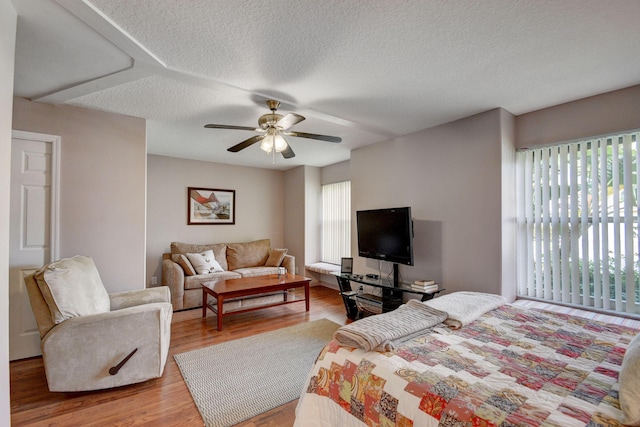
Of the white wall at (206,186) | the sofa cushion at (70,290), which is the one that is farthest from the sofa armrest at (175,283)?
the sofa cushion at (70,290)

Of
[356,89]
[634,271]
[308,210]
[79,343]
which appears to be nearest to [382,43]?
[356,89]

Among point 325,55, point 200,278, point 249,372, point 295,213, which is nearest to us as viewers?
point 325,55

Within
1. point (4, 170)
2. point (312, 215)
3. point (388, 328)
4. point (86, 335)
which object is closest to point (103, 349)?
point (86, 335)

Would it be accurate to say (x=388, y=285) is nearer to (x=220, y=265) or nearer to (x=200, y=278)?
(x=200, y=278)

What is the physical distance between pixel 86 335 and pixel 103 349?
159mm

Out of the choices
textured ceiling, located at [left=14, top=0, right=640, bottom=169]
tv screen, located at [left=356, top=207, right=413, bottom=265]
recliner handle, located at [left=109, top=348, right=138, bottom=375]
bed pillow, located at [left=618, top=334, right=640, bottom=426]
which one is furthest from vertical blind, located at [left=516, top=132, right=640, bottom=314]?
recliner handle, located at [left=109, top=348, right=138, bottom=375]

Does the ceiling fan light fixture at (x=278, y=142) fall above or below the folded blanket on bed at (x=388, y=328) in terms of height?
above

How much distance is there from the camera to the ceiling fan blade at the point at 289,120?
2.56 metres

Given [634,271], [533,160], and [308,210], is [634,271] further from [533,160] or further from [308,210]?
[308,210]

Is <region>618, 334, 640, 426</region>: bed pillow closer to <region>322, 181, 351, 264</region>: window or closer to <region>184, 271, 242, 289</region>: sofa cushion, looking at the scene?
<region>322, 181, 351, 264</region>: window

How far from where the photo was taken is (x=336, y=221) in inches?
230

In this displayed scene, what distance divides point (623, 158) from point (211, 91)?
11.8 ft

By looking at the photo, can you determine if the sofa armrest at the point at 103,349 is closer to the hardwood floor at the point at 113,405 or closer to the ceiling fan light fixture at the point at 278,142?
the hardwood floor at the point at 113,405

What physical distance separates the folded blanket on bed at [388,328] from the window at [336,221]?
141 inches
